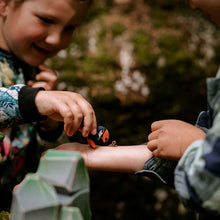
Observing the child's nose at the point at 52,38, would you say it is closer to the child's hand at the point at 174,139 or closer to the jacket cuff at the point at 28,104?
the jacket cuff at the point at 28,104

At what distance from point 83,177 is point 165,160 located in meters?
0.28

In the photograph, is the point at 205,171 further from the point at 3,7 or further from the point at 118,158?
the point at 3,7

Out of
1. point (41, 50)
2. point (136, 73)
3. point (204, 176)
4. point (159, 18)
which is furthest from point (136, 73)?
point (204, 176)

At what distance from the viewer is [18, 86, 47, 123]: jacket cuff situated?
2.58ft

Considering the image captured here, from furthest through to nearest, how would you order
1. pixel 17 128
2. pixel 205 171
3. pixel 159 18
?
pixel 159 18, pixel 17 128, pixel 205 171

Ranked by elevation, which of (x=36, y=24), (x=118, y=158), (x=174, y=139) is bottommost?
(x=118, y=158)

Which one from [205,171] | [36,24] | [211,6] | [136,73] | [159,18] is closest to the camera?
[205,171]

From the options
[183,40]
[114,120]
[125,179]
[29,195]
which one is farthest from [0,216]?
[183,40]

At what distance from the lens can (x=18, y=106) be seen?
816mm

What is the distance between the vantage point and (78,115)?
2.28ft

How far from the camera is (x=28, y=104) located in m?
0.79

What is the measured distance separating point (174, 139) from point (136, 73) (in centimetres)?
92

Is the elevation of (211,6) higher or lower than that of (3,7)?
higher

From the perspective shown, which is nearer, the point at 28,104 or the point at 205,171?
the point at 205,171
